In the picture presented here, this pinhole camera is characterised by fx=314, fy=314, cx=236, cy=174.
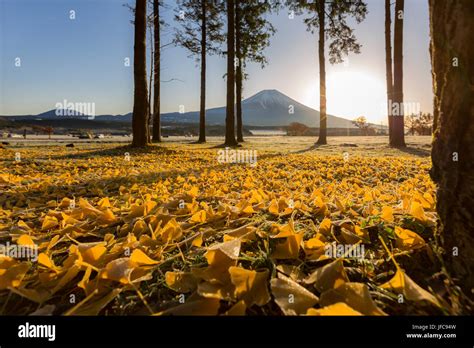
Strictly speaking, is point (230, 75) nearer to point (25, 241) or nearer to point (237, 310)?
point (25, 241)

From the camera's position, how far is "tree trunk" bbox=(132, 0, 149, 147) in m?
9.30

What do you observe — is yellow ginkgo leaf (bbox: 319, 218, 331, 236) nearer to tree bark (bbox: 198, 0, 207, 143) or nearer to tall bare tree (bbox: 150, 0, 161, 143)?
tall bare tree (bbox: 150, 0, 161, 143)

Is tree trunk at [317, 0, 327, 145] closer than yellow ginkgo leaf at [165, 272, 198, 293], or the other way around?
yellow ginkgo leaf at [165, 272, 198, 293]

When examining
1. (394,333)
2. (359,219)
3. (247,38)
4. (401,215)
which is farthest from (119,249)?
(247,38)

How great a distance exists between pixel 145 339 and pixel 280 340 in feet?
1.10

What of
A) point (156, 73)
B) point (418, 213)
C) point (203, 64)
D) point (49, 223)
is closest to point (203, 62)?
point (203, 64)

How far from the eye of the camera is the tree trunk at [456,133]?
3.02ft

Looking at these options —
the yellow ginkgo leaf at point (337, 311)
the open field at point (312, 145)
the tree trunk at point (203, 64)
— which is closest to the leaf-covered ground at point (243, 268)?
the yellow ginkgo leaf at point (337, 311)

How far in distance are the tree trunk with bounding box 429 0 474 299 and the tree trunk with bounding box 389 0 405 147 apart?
12701mm

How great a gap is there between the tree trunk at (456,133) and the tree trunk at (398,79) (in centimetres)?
1270

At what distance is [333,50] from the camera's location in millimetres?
16422

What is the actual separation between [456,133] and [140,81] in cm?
956

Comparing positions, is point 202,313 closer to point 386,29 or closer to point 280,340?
point 280,340

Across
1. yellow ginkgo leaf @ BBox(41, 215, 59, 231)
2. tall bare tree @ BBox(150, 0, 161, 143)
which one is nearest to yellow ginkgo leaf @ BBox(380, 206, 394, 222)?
yellow ginkgo leaf @ BBox(41, 215, 59, 231)
